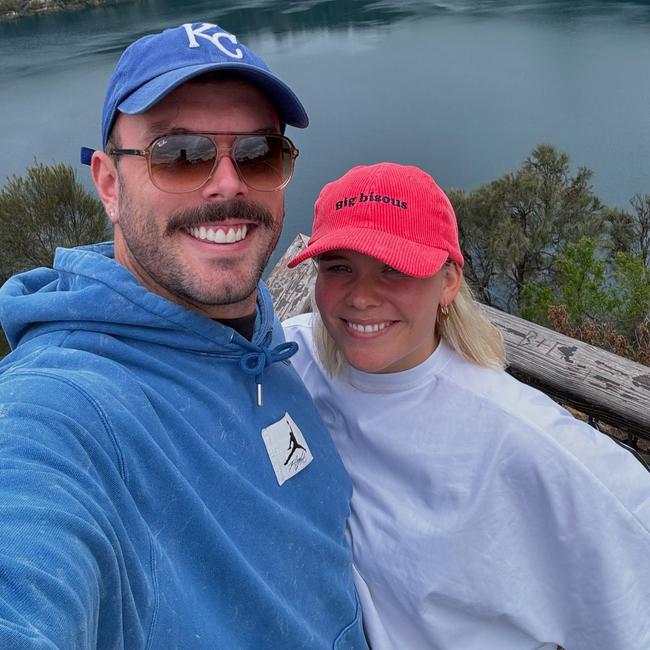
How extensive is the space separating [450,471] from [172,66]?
0.71m

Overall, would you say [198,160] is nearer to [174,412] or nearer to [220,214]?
[220,214]

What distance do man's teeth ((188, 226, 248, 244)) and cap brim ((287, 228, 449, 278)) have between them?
0.13 metres

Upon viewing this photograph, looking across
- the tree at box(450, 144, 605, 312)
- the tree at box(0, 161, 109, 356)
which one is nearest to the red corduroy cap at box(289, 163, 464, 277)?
the tree at box(0, 161, 109, 356)

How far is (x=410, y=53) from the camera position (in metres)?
20.5

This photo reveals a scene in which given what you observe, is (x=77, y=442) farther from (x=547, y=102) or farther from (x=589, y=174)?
(x=547, y=102)

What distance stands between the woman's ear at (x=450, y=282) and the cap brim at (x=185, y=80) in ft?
1.20

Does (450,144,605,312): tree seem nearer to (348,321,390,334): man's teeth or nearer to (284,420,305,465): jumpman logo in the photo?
(348,321,390,334): man's teeth

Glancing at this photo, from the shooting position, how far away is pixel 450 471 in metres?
0.83

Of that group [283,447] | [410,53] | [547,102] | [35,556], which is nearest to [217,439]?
[283,447]

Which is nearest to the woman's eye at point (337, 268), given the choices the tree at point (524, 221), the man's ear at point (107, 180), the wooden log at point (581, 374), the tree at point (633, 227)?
the man's ear at point (107, 180)

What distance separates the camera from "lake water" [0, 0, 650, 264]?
12703 mm

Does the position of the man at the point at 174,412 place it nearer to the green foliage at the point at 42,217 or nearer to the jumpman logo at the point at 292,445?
the jumpman logo at the point at 292,445

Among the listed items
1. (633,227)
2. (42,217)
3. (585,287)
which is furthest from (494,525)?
(633,227)

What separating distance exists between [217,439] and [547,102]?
1699cm
